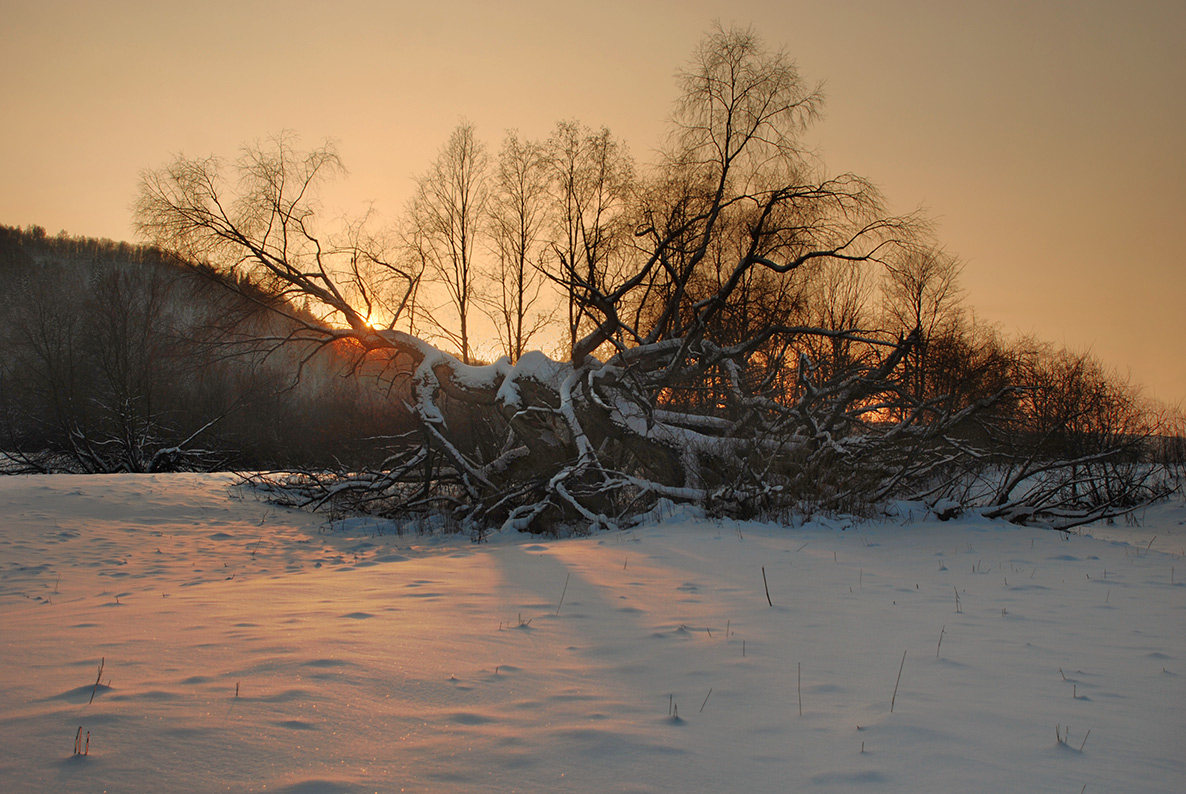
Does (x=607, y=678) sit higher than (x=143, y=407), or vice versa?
(x=143, y=407)

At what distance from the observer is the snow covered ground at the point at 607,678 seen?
7.95 ft

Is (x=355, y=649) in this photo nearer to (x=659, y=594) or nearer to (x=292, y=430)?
(x=659, y=594)

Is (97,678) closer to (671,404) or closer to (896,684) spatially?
(896,684)

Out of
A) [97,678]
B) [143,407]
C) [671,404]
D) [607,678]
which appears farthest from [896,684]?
[143,407]

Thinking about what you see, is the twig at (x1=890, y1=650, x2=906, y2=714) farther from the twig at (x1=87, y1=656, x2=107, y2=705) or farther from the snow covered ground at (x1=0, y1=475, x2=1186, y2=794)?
the twig at (x1=87, y1=656, x2=107, y2=705)

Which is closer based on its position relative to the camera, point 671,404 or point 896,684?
point 896,684

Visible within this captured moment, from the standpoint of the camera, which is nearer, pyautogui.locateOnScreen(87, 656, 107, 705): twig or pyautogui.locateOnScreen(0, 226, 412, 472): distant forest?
pyautogui.locateOnScreen(87, 656, 107, 705): twig

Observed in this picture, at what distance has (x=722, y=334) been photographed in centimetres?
1791

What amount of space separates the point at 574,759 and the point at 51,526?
11203 mm

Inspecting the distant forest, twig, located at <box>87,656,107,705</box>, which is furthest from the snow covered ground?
the distant forest

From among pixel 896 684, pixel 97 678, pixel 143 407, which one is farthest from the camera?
pixel 143 407

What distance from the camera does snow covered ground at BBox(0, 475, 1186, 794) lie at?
95.3 inches

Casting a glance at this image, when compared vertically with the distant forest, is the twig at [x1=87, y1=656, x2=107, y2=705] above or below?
below

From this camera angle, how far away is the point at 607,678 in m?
3.56
